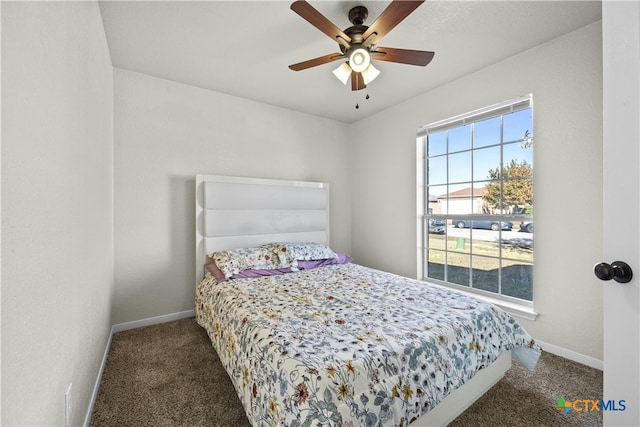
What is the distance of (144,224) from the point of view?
2752 mm

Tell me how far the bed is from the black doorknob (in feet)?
2.58

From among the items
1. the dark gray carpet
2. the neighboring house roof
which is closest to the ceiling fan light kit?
the neighboring house roof

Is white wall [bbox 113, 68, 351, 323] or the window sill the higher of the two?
white wall [bbox 113, 68, 351, 323]

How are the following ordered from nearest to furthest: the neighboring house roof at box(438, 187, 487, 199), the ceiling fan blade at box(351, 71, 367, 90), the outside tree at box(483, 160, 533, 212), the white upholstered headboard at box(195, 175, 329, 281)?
the ceiling fan blade at box(351, 71, 367, 90), the outside tree at box(483, 160, 533, 212), the neighboring house roof at box(438, 187, 487, 199), the white upholstered headboard at box(195, 175, 329, 281)

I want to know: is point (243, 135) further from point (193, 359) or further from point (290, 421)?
point (290, 421)

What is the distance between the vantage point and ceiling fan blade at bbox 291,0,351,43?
142 cm

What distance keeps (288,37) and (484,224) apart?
2567mm

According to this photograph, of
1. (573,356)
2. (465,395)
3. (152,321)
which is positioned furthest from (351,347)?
→ (152,321)

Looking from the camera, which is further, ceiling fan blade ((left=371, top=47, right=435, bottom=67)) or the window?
the window

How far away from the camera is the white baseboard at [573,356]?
200 centimetres

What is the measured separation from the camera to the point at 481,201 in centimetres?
279

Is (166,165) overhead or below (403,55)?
below

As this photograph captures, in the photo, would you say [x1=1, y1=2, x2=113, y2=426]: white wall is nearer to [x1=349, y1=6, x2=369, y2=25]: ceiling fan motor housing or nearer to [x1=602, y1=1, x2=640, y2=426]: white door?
[x1=349, y1=6, x2=369, y2=25]: ceiling fan motor housing

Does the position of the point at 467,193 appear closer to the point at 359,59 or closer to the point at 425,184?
the point at 425,184
